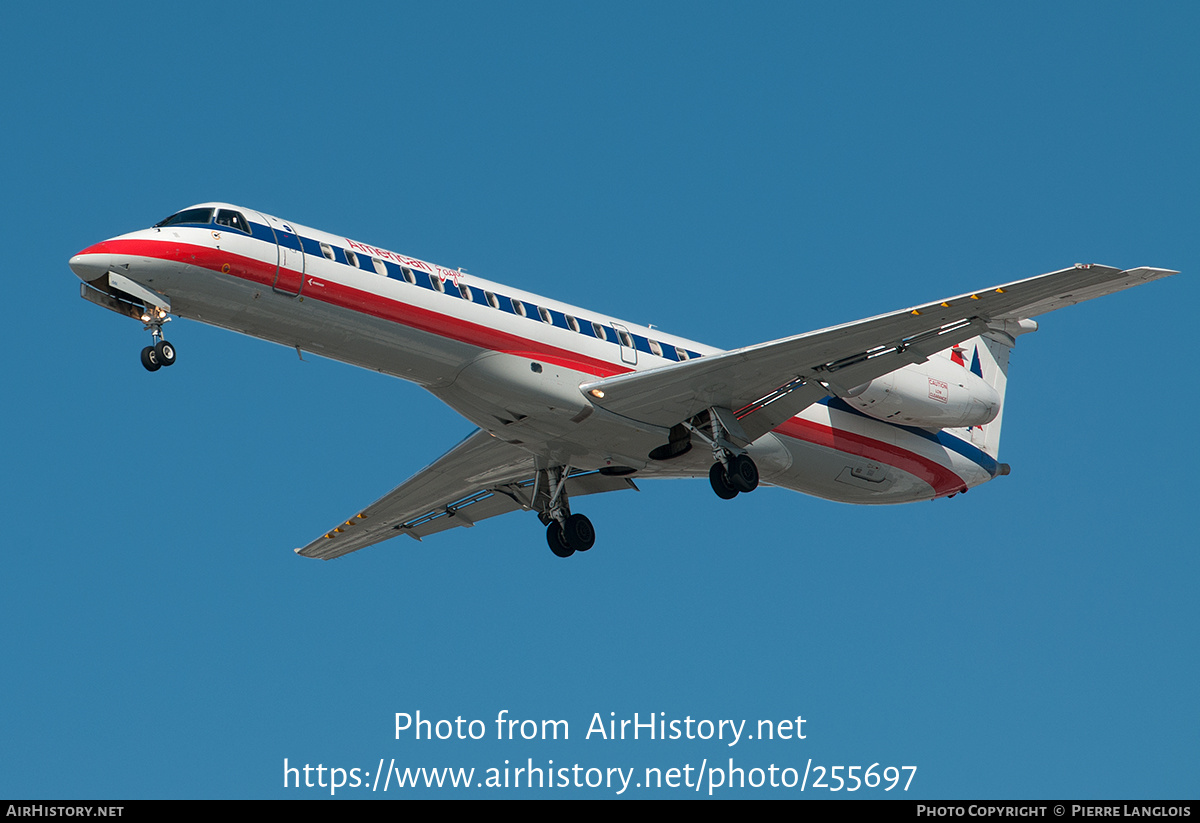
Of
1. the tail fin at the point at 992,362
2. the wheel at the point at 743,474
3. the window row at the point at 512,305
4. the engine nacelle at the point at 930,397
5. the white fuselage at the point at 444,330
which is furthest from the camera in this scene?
the tail fin at the point at 992,362

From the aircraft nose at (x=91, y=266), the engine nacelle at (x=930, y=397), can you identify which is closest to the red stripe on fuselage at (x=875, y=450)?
the engine nacelle at (x=930, y=397)

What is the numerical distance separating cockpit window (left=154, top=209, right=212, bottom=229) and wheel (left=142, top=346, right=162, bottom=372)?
6.65 feet

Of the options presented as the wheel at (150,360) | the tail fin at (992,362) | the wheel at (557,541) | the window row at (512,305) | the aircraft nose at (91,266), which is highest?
the tail fin at (992,362)

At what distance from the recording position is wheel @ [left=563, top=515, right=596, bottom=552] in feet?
90.8

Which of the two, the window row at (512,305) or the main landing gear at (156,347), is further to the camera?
the window row at (512,305)

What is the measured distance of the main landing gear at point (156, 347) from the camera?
22.2 metres

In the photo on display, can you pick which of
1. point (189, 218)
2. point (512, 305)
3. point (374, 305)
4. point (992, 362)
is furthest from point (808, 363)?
point (189, 218)

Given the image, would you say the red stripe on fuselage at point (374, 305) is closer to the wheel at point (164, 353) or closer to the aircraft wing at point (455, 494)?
the wheel at point (164, 353)

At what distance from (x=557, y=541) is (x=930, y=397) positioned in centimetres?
736

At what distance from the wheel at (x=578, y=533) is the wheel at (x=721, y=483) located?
125 inches

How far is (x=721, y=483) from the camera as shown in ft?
83.4

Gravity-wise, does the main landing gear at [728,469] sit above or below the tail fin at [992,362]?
below

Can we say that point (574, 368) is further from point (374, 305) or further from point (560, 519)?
point (560, 519)
